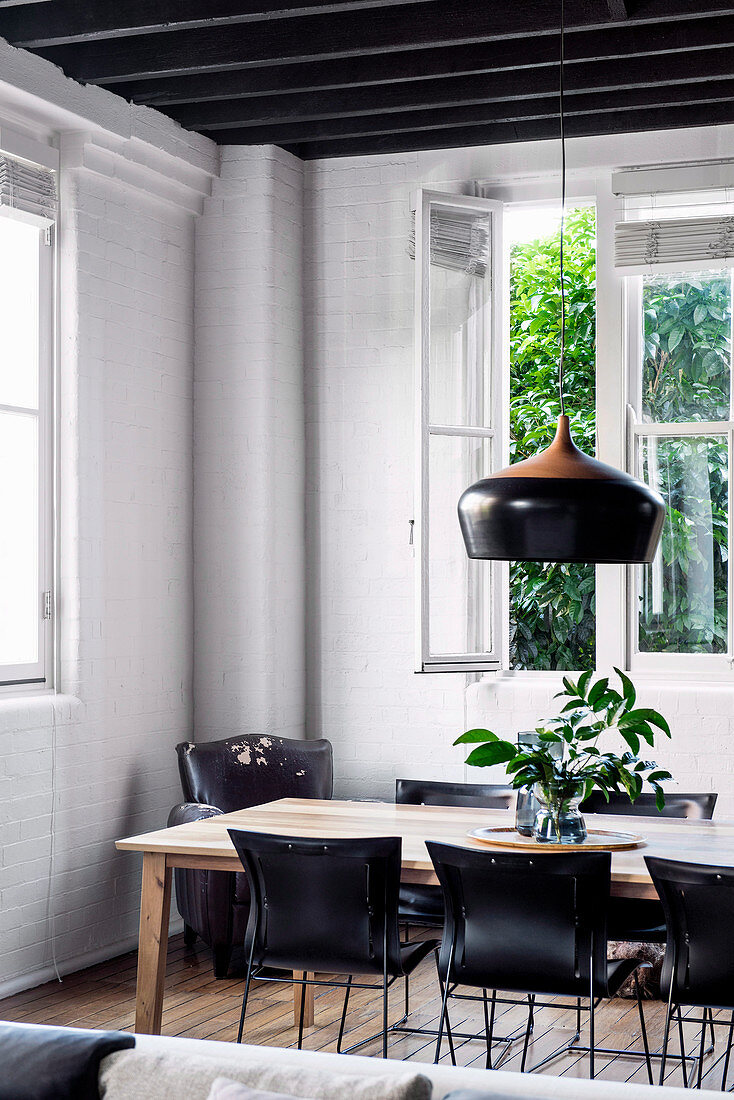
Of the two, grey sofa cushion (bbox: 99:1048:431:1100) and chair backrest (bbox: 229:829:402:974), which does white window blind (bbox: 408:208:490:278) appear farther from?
grey sofa cushion (bbox: 99:1048:431:1100)

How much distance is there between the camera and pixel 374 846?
340cm

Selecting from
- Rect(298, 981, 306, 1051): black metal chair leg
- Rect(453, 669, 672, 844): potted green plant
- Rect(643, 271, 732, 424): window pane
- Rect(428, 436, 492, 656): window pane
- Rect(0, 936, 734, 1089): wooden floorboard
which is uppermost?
Rect(643, 271, 732, 424): window pane

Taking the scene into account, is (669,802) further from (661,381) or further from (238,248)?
(238,248)

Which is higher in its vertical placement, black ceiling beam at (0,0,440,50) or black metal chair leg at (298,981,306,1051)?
black ceiling beam at (0,0,440,50)

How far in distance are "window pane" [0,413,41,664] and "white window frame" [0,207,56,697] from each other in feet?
0.09

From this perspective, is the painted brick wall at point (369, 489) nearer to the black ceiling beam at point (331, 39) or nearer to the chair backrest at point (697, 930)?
the black ceiling beam at point (331, 39)

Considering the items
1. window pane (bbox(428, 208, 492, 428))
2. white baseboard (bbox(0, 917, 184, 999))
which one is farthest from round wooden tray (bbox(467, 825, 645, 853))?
window pane (bbox(428, 208, 492, 428))

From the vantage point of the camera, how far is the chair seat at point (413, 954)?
3582mm

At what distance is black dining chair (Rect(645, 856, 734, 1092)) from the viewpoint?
317cm

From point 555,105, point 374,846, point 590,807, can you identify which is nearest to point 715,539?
point 590,807

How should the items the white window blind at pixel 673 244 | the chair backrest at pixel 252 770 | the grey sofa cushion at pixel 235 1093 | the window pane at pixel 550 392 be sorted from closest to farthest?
the grey sofa cushion at pixel 235 1093 → the chair backrest at pixel 252 770 → the white window blind at pixel 673 244 → the window pane at pixel 550 392

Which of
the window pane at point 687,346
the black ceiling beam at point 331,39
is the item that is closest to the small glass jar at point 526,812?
the window pane at point 687,346

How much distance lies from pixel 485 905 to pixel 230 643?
2784mm

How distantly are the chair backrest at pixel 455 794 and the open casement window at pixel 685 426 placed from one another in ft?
4.23
